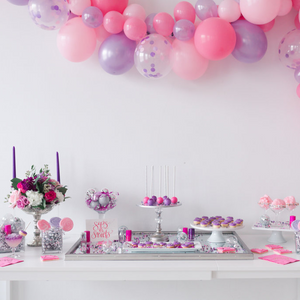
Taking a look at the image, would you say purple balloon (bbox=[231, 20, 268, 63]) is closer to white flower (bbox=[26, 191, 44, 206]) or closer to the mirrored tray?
the mirrored tray

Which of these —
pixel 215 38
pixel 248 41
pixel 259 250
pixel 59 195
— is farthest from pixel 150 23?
pixel 259 250

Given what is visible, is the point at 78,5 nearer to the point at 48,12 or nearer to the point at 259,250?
the point at 48,12

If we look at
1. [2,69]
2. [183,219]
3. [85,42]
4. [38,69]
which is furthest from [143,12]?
[183,219]

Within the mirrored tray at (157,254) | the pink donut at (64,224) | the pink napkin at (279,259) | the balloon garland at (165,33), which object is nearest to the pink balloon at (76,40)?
the balloon garland at (165,33)

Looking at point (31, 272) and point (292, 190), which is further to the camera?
point (292, 190)

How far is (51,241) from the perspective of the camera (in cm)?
141

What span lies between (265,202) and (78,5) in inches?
48.5

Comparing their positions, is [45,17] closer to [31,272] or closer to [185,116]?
[185,116]

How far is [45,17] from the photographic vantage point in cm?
149

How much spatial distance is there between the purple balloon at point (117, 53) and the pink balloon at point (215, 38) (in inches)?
12.2

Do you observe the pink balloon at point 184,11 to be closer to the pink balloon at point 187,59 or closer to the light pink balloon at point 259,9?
the pink balloon at point 187,59

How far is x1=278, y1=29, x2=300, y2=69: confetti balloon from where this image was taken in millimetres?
1616

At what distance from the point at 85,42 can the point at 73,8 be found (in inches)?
6.3

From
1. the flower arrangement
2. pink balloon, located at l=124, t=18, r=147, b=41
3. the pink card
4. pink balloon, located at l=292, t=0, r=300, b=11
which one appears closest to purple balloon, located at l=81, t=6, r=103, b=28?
pink balloon, located at l=124, t=18, r=147, b=41
